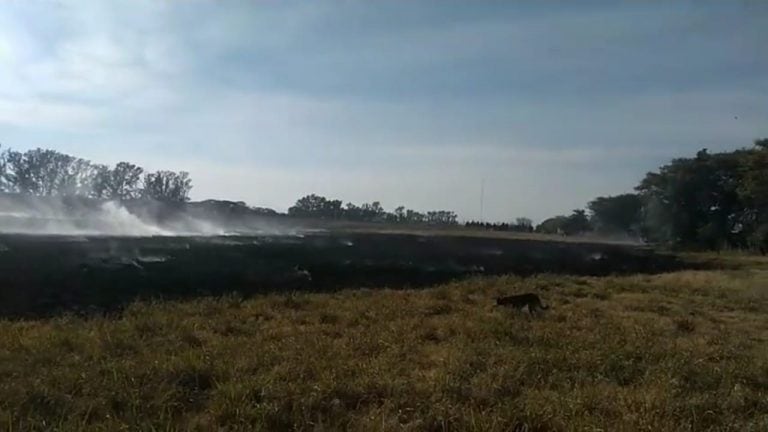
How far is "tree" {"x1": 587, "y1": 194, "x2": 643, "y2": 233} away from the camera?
8981cm

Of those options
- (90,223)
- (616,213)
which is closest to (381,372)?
(90,223)

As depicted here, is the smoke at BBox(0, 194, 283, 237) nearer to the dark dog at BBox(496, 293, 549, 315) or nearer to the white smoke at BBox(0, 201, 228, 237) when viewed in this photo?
the white smoke at BBox(0, 201, 228, 237)

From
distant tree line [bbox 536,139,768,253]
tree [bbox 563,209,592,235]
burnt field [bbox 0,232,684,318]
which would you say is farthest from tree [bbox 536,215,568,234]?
burnt field [bbox 0,232,684,318]

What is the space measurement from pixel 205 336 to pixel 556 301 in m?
8.89

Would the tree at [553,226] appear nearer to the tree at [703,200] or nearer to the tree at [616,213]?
the tree at [616,213]

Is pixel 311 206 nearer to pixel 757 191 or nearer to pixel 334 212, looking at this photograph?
pixel 334 212

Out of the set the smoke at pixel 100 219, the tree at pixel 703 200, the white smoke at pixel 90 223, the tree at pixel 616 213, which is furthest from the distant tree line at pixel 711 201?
the white smoke at pixel 90 223

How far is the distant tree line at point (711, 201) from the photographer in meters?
48.9

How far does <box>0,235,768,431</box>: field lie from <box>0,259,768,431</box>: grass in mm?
21

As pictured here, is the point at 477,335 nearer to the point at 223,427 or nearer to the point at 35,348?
the point at 223,427

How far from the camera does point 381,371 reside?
702 cm

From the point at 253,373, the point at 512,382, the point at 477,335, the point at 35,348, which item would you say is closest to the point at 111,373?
the point at 253,373

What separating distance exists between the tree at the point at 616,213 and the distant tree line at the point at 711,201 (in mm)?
20444

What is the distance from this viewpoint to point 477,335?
9602 mm
